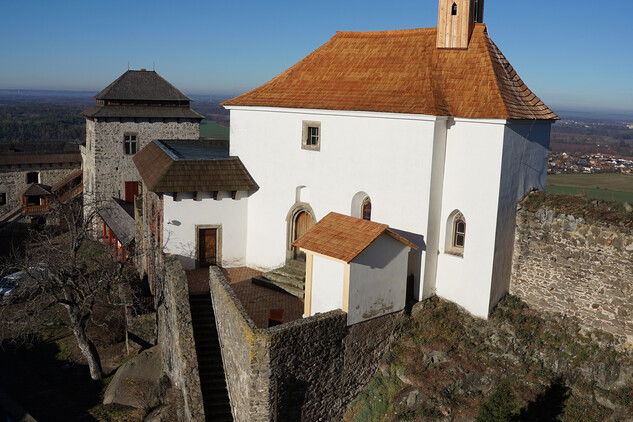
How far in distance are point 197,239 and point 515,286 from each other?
9.69 meters

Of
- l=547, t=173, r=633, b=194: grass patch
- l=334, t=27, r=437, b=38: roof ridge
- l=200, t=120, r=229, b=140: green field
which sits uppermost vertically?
l=334, t=27, r=437, b=38: roof ridge

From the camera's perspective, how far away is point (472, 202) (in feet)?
48.4

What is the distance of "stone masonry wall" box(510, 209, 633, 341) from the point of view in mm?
13711

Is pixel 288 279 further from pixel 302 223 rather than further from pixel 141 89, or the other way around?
pixel 141 89

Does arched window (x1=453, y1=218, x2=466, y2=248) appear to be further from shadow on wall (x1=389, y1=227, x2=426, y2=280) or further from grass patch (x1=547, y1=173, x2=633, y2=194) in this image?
grass patch (x1=547, y1=173, x2=633, y2=194)

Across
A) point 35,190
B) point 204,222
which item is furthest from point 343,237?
point 35,190

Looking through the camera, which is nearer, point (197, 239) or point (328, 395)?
point (328, 395)

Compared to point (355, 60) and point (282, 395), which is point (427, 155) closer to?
point (355, 60)

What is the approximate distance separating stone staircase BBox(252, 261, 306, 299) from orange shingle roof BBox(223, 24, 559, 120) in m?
4.94

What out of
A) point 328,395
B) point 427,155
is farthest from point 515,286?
point 328,395

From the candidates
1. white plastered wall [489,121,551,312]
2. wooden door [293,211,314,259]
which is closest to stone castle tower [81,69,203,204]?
wooden door [293,211,314,259]

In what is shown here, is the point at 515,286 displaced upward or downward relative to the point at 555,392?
upward

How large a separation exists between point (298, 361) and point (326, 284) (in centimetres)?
206

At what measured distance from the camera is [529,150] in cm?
1579
